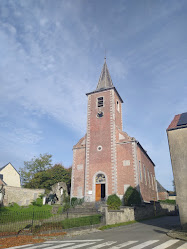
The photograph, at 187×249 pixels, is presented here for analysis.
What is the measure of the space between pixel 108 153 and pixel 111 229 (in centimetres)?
1164

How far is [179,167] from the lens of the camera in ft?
35.6

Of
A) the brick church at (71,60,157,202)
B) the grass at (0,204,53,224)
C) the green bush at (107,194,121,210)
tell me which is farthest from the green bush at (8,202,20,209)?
the green bush at (107,194,121,210)

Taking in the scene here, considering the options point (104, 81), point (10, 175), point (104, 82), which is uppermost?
point (104, 81)

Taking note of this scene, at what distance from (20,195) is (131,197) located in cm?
1580

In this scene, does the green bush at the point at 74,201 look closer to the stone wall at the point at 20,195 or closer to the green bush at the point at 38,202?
the green bush at the point at 38,202

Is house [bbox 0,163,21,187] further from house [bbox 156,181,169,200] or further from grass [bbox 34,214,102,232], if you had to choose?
house [bbox 156,181,169,200]

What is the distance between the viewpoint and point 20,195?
26172 millimetres

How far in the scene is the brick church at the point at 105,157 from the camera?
22344mm

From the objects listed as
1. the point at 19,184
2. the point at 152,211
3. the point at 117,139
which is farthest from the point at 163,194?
the point at 19,184

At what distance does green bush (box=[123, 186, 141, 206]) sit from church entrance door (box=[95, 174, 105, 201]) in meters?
3.51

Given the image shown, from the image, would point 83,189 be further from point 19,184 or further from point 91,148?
→ point 19,184

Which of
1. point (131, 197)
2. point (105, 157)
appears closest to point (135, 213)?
point (131, 197)

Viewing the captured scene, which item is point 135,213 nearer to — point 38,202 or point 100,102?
point 38,202

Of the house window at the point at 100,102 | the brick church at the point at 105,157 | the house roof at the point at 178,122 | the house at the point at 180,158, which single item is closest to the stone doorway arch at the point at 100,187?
the brick church at the point at 105,157
